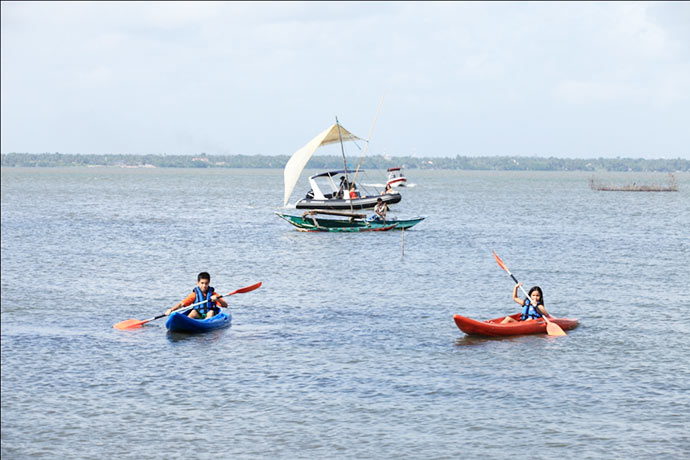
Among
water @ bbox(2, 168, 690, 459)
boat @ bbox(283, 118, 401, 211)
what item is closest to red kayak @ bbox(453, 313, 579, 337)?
water @ bbox(2, 168, 690, 459)

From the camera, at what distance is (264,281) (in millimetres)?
36719

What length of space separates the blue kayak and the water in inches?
10.2

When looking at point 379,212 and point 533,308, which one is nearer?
point 533,308

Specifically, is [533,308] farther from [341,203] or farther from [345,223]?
[341,203]

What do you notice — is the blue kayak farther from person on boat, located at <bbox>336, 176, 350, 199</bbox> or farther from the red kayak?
person on boat, located at <bbox>336, 176, 350, 199</bbox>

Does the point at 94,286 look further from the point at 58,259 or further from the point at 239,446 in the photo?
the point at 239,446

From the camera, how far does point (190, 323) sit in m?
24.5

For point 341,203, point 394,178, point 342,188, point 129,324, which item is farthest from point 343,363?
point 394,178

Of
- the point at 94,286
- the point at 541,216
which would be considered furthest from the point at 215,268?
the point at 541,216

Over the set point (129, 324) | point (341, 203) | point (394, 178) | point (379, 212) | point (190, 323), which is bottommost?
point (129, 324)

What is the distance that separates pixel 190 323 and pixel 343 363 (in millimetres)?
5041

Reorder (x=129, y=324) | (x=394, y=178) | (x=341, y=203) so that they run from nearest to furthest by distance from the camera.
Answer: (x=129, y=324) < (x=341, y=203) < (x=394, y=178)

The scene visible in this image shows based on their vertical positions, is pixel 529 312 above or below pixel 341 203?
below

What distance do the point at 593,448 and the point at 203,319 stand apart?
40.4ft
